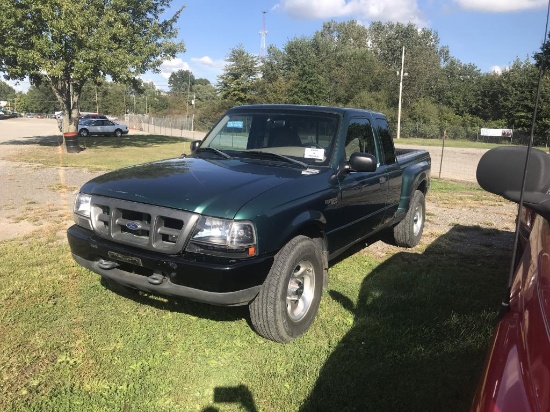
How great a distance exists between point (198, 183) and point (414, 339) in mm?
2135

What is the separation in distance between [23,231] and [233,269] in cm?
509

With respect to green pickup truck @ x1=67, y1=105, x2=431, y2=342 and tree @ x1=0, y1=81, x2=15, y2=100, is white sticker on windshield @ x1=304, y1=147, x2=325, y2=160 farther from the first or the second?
tree @ x1=0, y1=81, x2=15, y2=100

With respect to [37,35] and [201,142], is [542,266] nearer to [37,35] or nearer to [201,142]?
[201,142]

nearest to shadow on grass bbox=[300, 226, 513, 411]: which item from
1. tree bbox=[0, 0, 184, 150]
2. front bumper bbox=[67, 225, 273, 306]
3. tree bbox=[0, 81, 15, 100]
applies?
front bumper bbox=[67, 225, 273, 306]

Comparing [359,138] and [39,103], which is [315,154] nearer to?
[359,138]

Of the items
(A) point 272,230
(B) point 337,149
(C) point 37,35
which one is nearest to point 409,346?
(A) point 272,230

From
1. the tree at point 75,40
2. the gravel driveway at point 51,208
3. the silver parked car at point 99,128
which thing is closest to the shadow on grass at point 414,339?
the gravel driveway at point 51,208

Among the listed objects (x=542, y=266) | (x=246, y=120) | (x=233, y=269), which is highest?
(x=246, y=120)

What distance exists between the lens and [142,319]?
3928 millimetres

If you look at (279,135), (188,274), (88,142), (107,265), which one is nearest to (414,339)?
(188,274)

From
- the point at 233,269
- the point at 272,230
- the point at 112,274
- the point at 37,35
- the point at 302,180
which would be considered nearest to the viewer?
the point at 233,269

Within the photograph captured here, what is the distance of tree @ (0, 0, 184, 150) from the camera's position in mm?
18281

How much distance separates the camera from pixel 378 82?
2468 inches

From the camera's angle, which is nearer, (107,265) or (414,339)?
(107,265)
